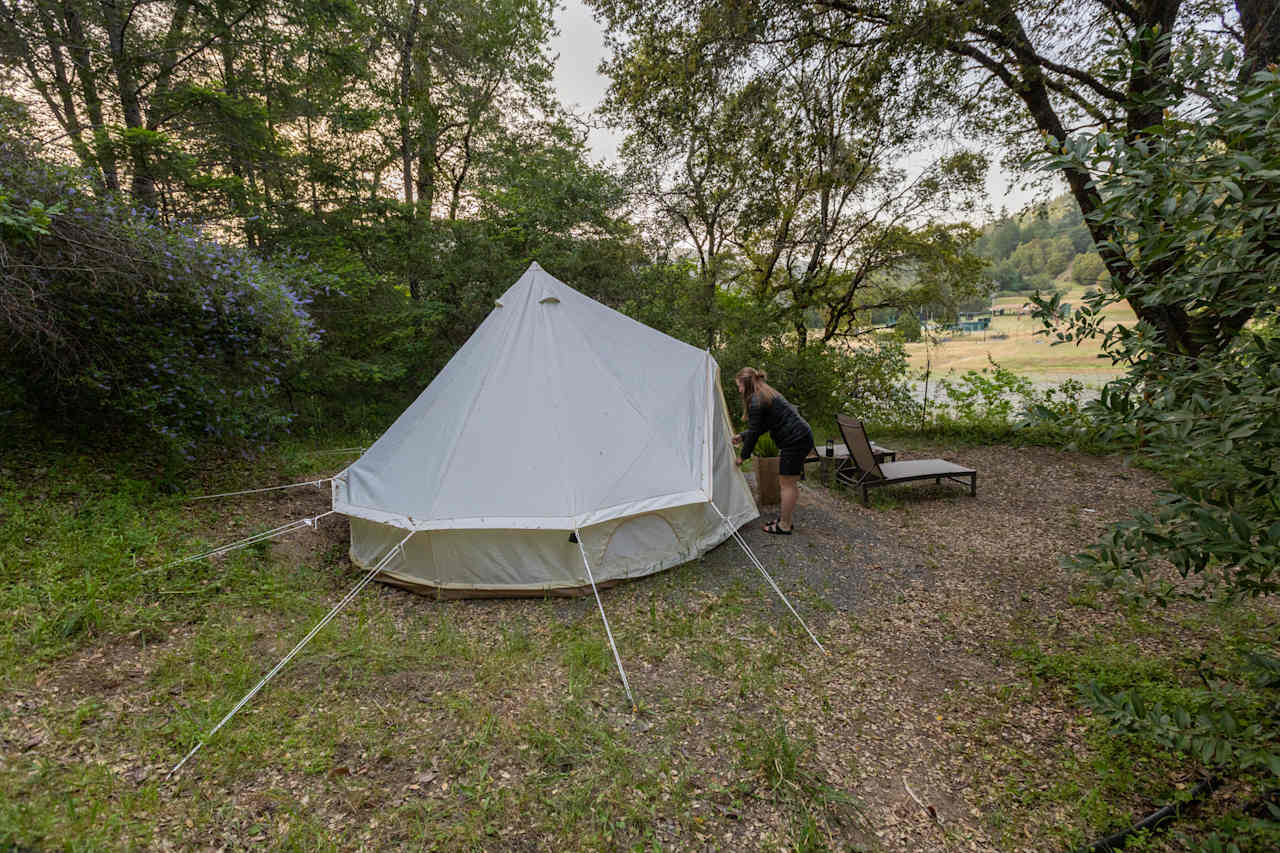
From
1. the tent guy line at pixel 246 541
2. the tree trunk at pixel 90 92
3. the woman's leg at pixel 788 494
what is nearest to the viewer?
the tent guy line at pixel 246 541

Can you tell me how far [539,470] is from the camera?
406 cm

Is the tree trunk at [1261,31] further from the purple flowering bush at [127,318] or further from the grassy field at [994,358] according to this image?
the purple flowering bush at [127,318]

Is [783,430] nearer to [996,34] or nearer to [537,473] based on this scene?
[537,473]

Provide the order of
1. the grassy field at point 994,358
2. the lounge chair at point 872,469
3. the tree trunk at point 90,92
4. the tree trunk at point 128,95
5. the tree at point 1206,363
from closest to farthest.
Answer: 1. the tree at point 1206,363
2. the tree trunk at point 90,92
3. the lounge chair at point 872,469
4. the tree trunk at point 128,95
5. the grassy field at point 994,358

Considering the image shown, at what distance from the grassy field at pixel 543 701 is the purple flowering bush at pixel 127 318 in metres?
0.81

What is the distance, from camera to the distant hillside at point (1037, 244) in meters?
7.04

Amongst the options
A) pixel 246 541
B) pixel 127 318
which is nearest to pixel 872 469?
pixel 246 541

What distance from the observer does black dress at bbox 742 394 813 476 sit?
4984mm

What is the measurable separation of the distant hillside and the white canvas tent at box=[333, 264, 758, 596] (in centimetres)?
409

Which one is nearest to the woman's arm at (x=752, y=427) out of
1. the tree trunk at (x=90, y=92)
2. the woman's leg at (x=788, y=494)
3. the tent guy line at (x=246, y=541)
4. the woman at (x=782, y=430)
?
the woman at (x=782, y=430)

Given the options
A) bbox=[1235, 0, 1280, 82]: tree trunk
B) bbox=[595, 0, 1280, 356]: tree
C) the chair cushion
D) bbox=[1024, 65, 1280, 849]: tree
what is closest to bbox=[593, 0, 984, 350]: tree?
bbox=[595, 0, 1280, 356]: tree

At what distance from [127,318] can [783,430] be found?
229 inches

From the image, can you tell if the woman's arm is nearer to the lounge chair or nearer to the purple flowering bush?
the lounge chair

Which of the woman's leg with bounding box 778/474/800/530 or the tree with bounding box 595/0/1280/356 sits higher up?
the tree with bounding box 595/0/1280/356
